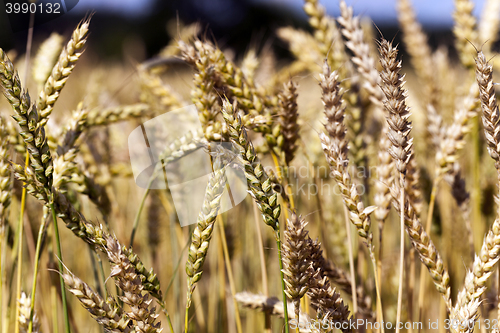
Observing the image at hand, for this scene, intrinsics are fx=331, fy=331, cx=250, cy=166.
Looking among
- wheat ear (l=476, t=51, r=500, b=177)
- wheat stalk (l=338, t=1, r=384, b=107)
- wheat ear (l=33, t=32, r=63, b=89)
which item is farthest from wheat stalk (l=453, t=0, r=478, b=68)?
wheat ear (l=33, t=32, r=63, b=89)

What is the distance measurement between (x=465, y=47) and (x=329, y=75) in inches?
29.6

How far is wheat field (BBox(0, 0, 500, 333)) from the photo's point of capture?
44cm

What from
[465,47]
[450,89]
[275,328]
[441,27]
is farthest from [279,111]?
[441,27]

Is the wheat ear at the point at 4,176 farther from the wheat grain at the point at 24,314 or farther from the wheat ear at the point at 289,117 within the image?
the wheat ear at the point at 289,117

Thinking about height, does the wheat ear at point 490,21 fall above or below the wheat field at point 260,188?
above

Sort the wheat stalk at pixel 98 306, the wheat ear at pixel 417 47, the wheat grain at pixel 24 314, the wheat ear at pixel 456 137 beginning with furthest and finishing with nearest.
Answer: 1. the wheat ear at pixel 417 47
2. the wheat ear at pixel 456 137
3. the wheat grain at pixel 24 314
4. the wheat stalk at pixel 98 306

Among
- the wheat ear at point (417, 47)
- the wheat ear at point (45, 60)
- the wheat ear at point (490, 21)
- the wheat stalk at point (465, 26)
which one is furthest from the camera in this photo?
the wheat ear at point (417, 47)

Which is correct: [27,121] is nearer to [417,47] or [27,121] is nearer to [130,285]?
[130,285]

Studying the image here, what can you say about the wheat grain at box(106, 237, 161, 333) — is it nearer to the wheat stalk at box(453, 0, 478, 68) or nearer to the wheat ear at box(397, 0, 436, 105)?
the wheat stalk at box(453, 0, 478, 68)

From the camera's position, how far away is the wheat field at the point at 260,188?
44cm

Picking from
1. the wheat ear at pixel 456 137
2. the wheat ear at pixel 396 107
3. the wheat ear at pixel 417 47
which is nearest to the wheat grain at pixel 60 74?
the wheat ear at pixel 396 107

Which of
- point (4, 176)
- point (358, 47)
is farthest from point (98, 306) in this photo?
point (358, 47)

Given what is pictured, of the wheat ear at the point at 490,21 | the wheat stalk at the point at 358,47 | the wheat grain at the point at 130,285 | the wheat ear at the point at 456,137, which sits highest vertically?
the wheat ear at the point at 490,21

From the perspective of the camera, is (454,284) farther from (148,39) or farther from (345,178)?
(148,39)
